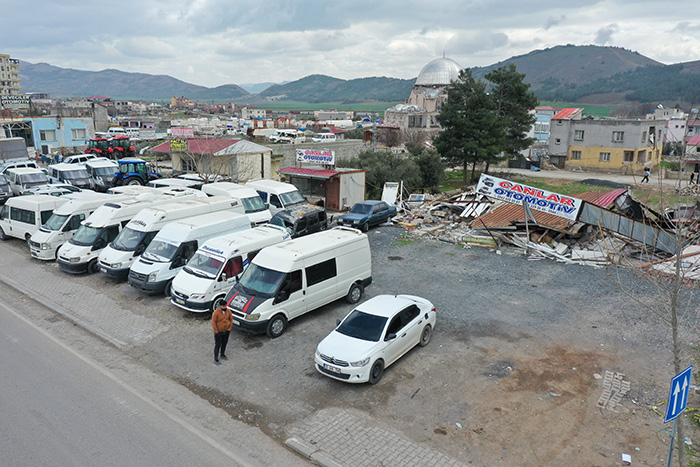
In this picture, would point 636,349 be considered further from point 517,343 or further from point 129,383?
point 129,383

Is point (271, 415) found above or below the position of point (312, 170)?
below

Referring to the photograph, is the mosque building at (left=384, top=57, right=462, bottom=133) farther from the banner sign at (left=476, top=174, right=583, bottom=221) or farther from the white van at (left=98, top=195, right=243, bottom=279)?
the white van at (left=98, top=195, right=243, bottom=279)

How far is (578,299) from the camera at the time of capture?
15.2 metres

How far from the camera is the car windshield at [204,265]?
13719mm

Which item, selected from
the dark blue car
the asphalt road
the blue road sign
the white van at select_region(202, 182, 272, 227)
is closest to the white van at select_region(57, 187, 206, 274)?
the white van at select_region(202, 182, 272, 227)

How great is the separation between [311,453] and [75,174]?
2854cm

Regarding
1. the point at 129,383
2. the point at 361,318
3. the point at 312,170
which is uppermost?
the point at 312,170

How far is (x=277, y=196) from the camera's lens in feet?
77.8

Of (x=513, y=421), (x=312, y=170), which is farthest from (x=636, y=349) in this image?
(x=312, y=170)

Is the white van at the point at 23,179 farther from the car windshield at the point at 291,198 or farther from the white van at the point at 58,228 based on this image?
the car windshield at the point at 291,198

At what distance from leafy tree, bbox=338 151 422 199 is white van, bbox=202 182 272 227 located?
12.0 meters

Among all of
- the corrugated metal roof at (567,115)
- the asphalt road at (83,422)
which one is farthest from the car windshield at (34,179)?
the corrugated metal roof at (567,115)

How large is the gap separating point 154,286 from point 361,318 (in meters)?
7.18

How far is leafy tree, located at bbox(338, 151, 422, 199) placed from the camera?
33.4 m
